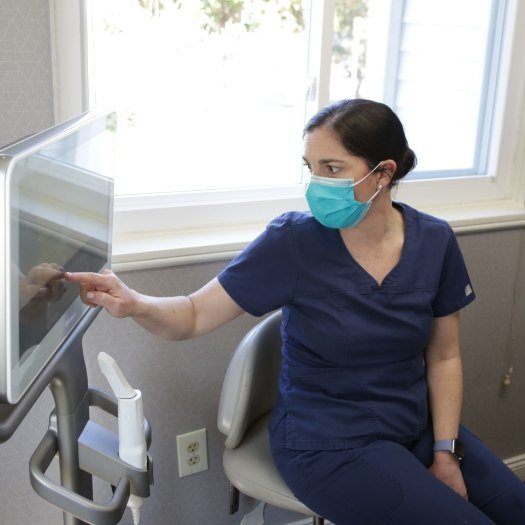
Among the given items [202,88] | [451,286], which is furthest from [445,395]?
[202,88]

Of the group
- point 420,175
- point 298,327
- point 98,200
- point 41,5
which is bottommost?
point 298,327

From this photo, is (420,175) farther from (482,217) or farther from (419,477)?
(419,477)

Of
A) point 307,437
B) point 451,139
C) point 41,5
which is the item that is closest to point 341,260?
point 307,437

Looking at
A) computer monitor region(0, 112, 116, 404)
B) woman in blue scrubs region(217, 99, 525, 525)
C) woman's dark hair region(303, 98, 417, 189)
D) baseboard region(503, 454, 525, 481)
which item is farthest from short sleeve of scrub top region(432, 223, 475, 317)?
baseboard region(503, 454, 525, 481)

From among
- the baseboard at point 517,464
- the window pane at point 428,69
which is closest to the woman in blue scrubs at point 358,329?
the window pane at point 428,69

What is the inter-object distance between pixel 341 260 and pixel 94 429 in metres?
0.61

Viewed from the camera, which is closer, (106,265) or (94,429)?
(94,429)

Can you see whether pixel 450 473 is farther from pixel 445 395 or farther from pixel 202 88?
pixel 202 88

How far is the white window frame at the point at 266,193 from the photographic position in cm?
147

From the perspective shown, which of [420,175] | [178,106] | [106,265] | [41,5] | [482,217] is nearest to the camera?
[106,265]

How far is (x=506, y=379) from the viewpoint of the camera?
2230mm

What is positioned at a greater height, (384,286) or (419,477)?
(384,286)

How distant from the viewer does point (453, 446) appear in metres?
1.44

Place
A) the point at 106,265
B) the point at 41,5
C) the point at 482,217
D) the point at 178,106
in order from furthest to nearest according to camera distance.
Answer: the point at 482,217
the point at 178,106
the point at 41,5
the point at 106,265
